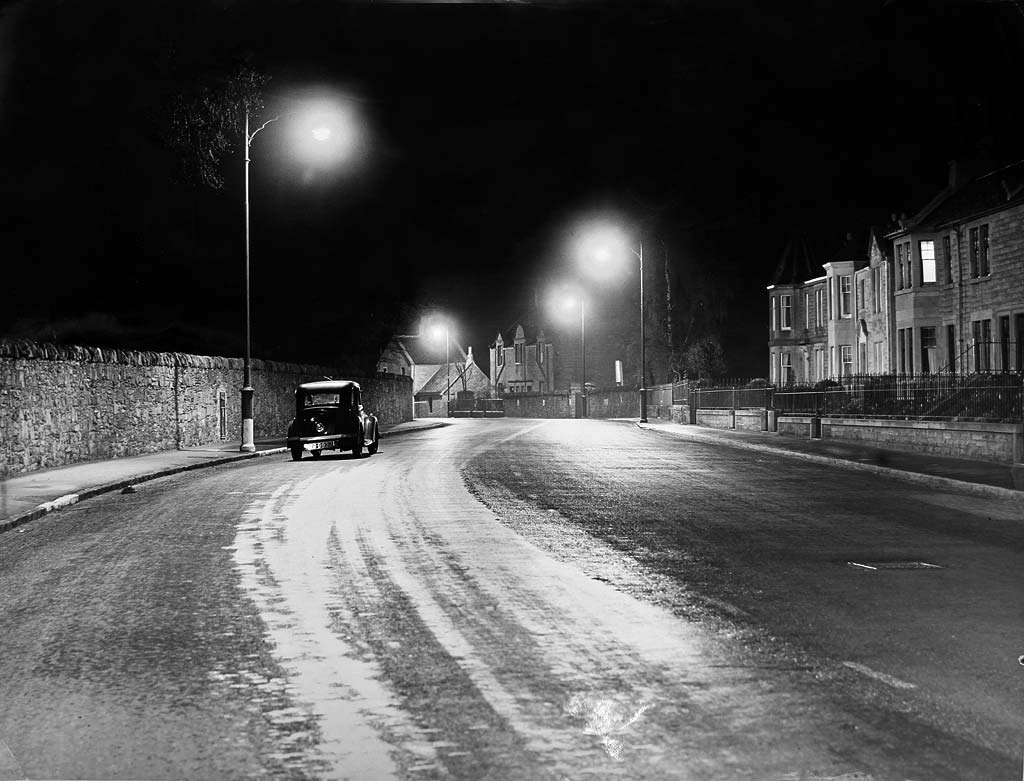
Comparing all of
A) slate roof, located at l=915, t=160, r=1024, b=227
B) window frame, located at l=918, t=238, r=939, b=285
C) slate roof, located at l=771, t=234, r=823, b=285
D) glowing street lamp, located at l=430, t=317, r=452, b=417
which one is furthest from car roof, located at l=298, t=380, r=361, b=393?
glowing street lamp, located at l=430, t=317, r=452, b=417

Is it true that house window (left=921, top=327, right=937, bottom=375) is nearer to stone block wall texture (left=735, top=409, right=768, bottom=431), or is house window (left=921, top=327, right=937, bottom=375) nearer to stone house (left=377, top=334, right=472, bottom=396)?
stone block wall texture (left=735, top=409, right=768, bottom=431)

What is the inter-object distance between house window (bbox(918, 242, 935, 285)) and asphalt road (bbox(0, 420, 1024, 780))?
97.8ft

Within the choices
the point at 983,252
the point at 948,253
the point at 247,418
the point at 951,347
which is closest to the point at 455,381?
the point at 948,253

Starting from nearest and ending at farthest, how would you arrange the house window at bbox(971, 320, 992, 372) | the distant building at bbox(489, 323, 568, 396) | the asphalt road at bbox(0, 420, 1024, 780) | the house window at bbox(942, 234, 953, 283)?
the asphalt road at bbox(0, 420, 1024, 780), the house window at bbox(971, 320, 992, 372), the house window at bbox(942, 234, 953, 283), the distant building at bbox(489, 323, 568, 396)

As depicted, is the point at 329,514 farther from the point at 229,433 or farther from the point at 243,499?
the point at 229,433

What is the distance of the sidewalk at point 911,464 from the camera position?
1878 centimetres

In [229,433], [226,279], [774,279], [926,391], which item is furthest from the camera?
[774,279]

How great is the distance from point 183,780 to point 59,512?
1292 centimetres

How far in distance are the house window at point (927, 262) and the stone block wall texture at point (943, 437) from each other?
13503mm

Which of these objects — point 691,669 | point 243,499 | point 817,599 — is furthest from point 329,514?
point 691,669

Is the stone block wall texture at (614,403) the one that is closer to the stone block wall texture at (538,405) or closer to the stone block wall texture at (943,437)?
the stone block wall texture at (538,405)

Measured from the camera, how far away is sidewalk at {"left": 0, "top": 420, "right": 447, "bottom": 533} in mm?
16427

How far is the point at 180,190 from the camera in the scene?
120ft

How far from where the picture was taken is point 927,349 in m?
43.8
